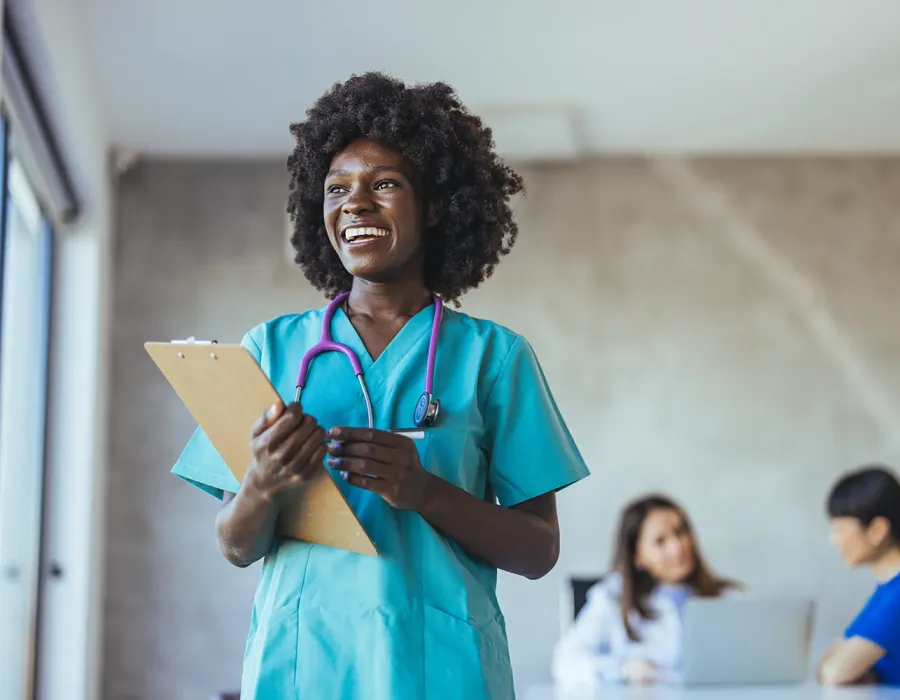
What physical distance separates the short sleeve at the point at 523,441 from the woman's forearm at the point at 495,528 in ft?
0.09

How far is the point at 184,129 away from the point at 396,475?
138 inches

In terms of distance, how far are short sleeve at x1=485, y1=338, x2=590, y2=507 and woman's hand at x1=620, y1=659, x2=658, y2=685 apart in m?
1.97

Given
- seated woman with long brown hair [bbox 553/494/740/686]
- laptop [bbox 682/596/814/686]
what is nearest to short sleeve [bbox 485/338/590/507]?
laptop [bbox 682/596/814/686]

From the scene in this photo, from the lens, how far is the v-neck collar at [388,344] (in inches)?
44.0

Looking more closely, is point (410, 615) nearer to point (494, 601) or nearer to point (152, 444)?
point (494, 601)

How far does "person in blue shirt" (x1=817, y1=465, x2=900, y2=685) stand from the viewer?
2.48 m

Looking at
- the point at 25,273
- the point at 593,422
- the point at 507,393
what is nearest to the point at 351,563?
the point at 507,393

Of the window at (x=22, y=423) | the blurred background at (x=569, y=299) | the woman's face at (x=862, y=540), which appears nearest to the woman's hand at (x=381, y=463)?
the woman's face at (x=862, y=540)

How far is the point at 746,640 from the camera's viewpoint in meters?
2.45

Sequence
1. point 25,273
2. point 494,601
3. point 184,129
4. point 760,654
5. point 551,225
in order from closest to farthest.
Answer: point 494,601, point 760,654, point 25,273, point 184,129, point 551,225

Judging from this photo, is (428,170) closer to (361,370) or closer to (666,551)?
(361,370)

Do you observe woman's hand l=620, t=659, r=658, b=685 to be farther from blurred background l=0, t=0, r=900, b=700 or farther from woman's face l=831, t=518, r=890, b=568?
blurred background l=0, t=0, r=900, b=700

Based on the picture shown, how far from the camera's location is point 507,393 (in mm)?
1131

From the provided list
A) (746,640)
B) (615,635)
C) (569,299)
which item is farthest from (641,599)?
(569,299)
